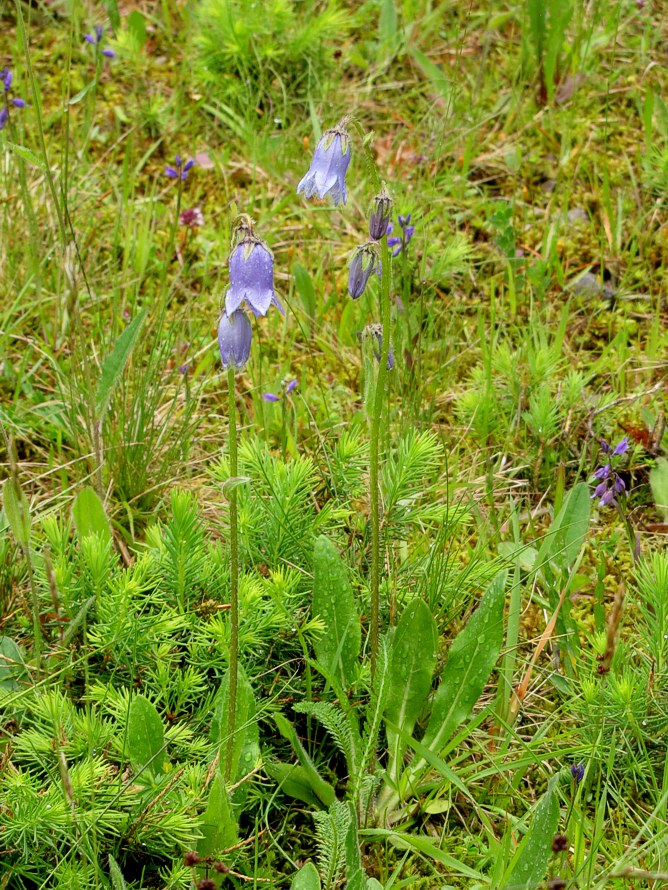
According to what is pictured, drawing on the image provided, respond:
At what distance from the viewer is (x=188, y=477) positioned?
9.15 ft

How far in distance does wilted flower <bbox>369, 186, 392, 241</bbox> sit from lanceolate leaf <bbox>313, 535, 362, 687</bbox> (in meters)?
0.71

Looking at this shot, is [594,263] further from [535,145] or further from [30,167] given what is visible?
[30,167]

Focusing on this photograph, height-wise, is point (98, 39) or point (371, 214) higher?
point (98, 39)

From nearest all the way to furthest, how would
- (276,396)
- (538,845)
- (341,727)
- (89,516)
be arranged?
(538,845), (341,727), (89,516), (276,396)

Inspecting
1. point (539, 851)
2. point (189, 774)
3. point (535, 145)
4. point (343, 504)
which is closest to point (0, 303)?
point (343, 504)

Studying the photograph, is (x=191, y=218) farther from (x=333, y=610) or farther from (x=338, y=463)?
(x=333, y=610)

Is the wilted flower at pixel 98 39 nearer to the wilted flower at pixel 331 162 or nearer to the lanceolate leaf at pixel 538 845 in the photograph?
the wilted flower at pixel 331 162

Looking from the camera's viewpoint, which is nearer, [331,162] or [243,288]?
[243,288]

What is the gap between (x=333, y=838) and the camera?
177 cm

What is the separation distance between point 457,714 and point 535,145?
2.71 m

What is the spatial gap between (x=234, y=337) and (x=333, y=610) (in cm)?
80

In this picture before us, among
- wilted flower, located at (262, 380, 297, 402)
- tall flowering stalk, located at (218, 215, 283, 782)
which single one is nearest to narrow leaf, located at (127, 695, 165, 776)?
tall flowering stalk, located at (218, 215, 283, 782)

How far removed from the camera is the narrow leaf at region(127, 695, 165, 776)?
1868 mm

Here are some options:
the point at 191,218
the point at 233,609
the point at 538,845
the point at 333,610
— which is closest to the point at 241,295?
the point at 233,609
